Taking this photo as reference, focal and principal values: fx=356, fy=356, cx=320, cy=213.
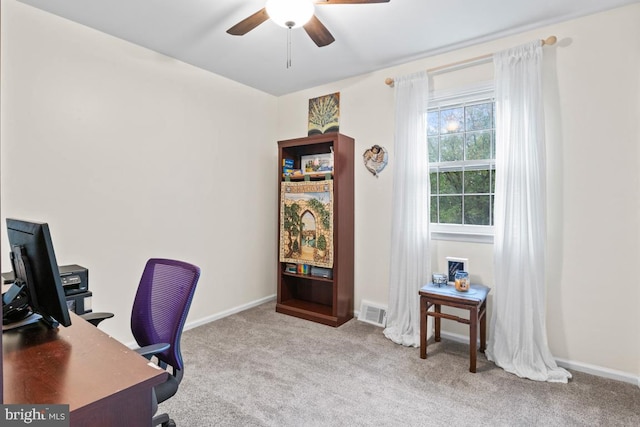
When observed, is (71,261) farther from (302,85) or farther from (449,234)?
(449,234)

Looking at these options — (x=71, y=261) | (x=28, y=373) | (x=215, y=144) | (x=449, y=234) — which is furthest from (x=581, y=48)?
(x=71, y=261)

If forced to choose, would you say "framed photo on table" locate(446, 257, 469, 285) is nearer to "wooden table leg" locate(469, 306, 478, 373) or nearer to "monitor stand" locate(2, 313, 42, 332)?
"wooden table leg" locate(469, 306, 478, 373)

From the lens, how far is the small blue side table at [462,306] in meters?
2.61

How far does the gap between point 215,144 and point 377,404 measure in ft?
9.30

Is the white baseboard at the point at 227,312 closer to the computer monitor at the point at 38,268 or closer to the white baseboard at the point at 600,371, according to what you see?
the computer monitor at the point at 38,268

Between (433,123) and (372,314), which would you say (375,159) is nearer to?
(433,123)

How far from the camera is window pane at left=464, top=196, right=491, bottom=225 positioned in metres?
3.08

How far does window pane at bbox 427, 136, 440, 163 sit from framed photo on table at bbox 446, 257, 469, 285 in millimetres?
951

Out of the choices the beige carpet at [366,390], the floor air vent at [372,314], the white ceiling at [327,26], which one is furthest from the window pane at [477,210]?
the white ceiling at [327,26]

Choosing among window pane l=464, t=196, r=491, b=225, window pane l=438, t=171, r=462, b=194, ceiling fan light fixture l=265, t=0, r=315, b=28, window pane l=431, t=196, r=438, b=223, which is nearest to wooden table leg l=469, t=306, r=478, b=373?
window pane l=464, t=196, r=491, b=225

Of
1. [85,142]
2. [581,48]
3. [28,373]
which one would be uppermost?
[581,48]

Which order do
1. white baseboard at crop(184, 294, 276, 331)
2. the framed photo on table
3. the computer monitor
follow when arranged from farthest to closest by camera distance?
1. white baseboard at crop(184, 294, 276, 331)
2. the framed photo on table
3. the computer monitor

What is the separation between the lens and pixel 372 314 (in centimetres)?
362

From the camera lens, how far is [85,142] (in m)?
2.77
